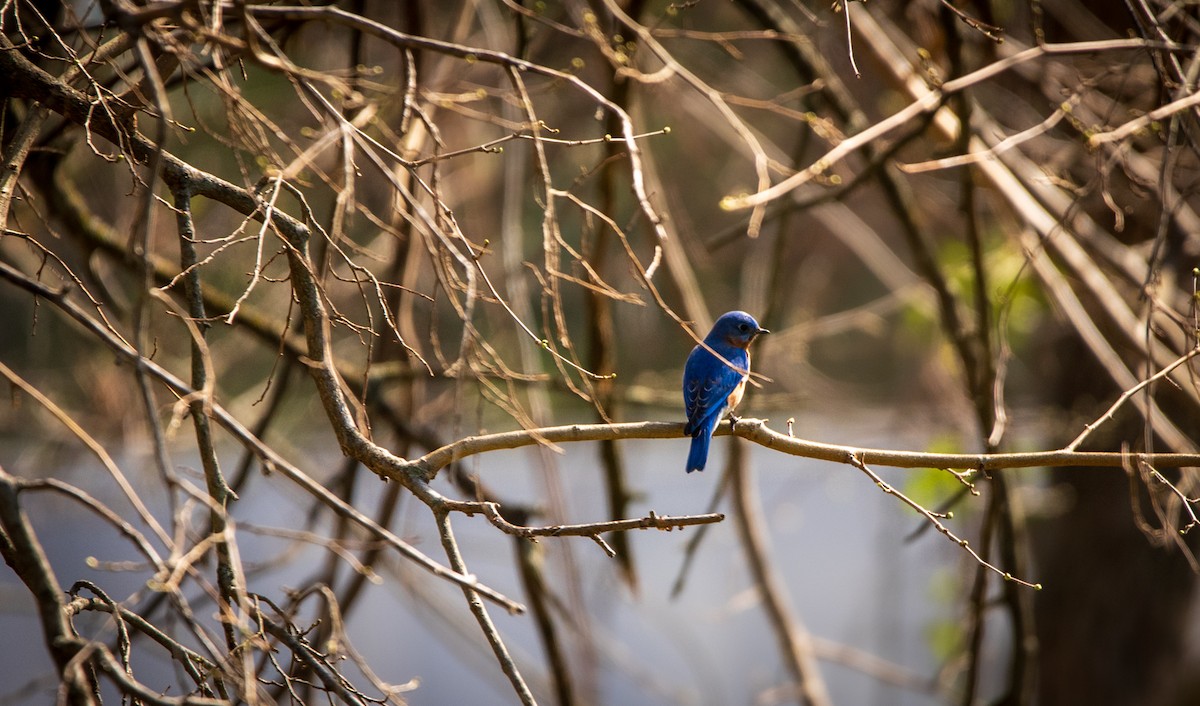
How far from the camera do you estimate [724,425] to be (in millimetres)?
2742

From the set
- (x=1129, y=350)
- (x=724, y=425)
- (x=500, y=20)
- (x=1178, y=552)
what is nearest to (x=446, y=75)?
(x=500, y=20)

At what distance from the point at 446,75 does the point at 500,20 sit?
146 cm

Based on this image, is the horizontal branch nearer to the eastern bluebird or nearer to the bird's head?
the eastern bluebird

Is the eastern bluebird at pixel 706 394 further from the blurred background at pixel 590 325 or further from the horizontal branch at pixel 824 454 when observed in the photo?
the horizontal branch at pixel 824 454

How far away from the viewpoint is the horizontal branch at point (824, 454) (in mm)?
2053

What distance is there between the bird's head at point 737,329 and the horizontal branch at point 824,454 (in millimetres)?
1721

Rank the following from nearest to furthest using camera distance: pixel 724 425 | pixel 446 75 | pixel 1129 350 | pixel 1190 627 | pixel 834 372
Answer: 1. pixel 724 425
2. pixel 1129 350
3. pixel 446 75
4. pixel 1190 627
5. pixel 834 372

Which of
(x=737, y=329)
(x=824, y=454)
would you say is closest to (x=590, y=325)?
(x=737, y=329)

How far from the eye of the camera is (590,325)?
14.1 ft

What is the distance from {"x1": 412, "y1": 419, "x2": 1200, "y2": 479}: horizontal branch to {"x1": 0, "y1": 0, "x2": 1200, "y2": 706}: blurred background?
0.17 feet

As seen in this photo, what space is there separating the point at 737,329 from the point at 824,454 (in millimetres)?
1831

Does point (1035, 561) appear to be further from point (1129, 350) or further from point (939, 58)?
point (939, 58)

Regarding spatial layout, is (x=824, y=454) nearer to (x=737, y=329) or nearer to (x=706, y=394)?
(x=706, y=394)

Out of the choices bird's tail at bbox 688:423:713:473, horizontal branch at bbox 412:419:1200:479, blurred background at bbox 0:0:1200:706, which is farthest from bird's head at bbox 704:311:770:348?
horizontal branch at bbox 412:419:1200:479
